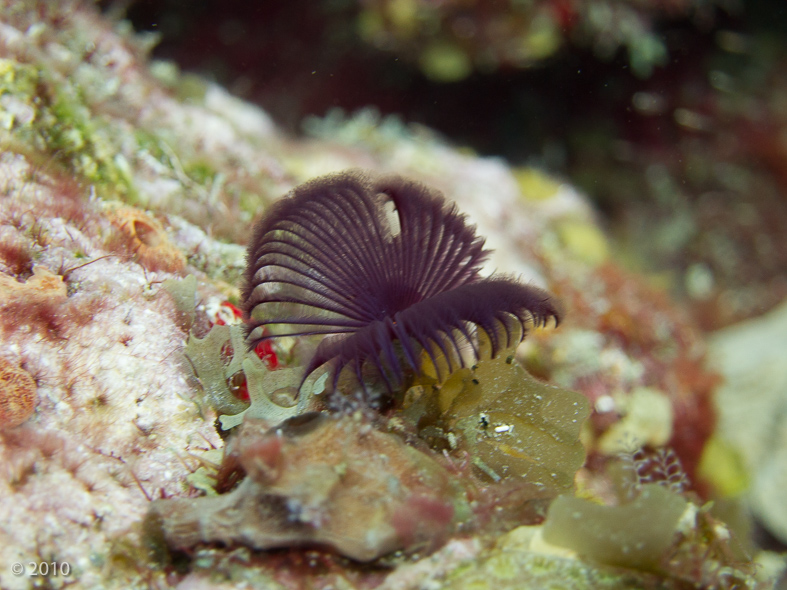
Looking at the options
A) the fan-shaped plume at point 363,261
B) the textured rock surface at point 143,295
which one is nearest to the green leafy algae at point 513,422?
the fan-shaped plume at point 363,261

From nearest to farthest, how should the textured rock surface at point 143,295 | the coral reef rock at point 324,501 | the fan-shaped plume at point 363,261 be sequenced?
the coral reef rock at point 324,501 → the textured rock surface at point 143,295 → the fan-shaped plume at point 363,261

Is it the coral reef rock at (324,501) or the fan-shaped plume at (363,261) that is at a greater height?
the fan-shaped plume at (363,261)

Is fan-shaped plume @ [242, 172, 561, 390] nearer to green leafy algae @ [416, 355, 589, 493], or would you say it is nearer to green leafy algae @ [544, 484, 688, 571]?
green leafy algae @ [416, 355, 589, 493]

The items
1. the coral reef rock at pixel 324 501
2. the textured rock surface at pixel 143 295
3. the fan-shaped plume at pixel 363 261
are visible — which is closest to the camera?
Answer: the coral reef rock at pixel 324 501

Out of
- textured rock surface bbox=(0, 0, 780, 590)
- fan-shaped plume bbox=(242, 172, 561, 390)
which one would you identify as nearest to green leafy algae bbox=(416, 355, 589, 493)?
fan-shaped plume bbox=(242, 172, 561, 390)

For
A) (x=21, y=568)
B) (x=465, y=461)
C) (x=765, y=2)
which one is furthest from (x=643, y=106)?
(x=21, y=568)

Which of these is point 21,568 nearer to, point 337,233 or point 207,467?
point 207,467

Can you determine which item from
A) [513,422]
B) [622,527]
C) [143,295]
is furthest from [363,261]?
[622,527]

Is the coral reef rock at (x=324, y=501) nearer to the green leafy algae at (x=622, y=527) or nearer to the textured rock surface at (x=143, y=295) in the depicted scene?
the textured rock surface at (x=143, y=295)

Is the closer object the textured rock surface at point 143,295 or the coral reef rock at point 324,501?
the coral reef rock at point 324,501
